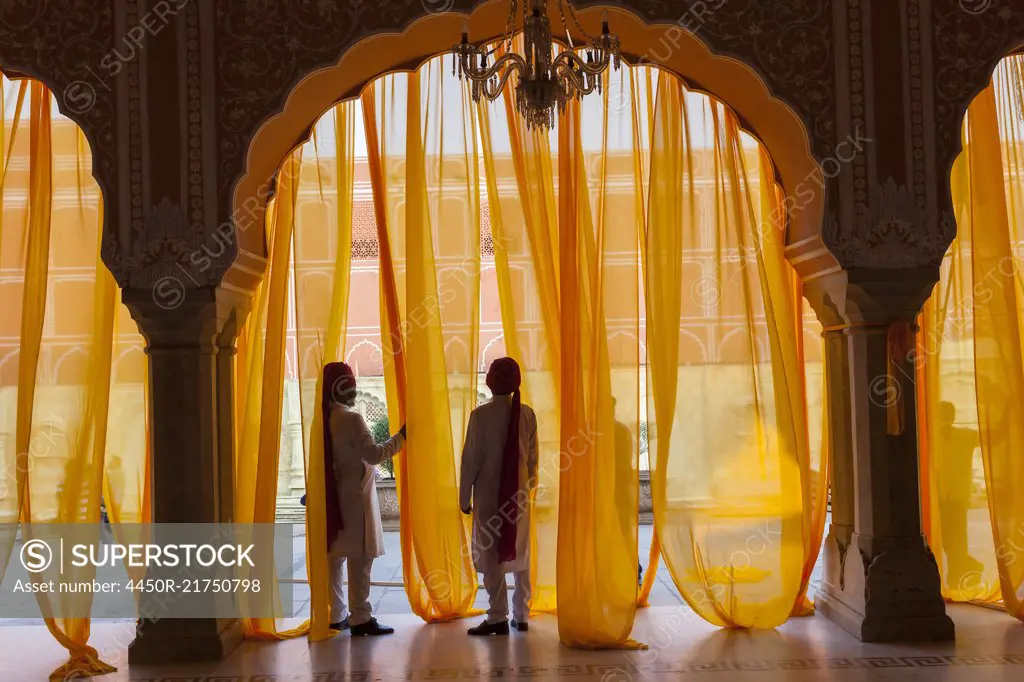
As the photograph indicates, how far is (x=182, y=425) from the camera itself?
4.08 meters

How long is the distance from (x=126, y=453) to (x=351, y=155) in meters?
1.63

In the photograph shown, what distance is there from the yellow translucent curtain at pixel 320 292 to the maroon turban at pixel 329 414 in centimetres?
4

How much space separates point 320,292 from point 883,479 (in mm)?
2479

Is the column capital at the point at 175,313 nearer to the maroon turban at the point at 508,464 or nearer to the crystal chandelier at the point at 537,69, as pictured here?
the maroon turban at the point at 508,464

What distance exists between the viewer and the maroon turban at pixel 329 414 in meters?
4.40

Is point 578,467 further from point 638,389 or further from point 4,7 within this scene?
point 4,7

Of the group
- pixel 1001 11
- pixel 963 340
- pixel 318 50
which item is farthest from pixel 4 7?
pixel 963 340

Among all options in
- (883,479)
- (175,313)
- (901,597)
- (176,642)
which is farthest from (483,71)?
(901,597)

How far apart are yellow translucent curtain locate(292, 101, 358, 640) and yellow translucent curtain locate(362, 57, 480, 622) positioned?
152mm

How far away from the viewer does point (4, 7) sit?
401cm

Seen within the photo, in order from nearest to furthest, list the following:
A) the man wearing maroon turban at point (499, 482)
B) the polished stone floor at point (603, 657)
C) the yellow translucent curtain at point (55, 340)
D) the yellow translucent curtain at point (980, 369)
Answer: the polished stone floor at point (603, 657) → the yellow translucent curtain at point (55, 340) → the man wearing maroon turban at point (499, 482) → the yellow translucent curtain at point (980, 369)

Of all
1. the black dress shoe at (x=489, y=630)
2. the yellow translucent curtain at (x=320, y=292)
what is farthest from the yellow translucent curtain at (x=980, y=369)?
the yellow translucent curtain at (x=320, y=292)

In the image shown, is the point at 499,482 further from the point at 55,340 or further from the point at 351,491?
the point at 55,340

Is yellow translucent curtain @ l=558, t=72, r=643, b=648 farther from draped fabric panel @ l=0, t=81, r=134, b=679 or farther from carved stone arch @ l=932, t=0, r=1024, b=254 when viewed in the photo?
draped fabric panel @ l=0, t=81, r=134, b=679
